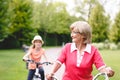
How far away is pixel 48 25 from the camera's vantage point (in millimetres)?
77312

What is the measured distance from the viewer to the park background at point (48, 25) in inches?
1641

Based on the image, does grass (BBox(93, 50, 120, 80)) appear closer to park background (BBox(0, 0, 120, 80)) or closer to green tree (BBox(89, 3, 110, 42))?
park background (BBox(0, 0, 120, 80))

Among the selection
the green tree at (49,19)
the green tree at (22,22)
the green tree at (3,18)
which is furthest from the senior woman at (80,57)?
the green tree at (49,19)

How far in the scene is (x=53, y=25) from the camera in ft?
259

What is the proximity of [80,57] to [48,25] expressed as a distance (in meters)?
72.3

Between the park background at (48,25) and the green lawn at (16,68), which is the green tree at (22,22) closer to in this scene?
the park background at (48,25)

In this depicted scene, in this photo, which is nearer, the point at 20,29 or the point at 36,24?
the point at 20,29

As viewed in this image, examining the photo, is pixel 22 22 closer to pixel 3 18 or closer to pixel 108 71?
pixel 3 18

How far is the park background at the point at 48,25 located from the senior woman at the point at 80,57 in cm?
1185

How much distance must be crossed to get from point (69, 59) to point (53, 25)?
2910 inches

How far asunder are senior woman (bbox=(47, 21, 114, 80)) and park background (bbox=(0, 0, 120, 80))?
11.9 metres

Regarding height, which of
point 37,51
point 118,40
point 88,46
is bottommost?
point 118,40

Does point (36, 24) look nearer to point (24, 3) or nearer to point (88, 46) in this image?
point (24, 3)

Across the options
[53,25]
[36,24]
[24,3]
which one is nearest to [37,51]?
[24,3]
